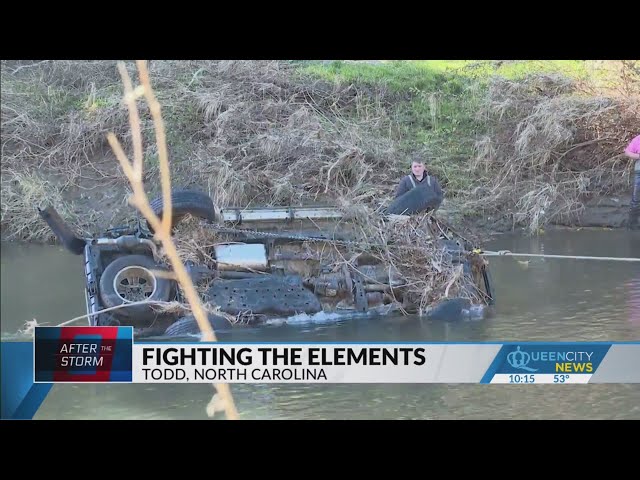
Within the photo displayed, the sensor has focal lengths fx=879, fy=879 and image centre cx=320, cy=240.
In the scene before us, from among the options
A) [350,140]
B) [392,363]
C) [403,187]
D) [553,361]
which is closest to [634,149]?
[403,187]

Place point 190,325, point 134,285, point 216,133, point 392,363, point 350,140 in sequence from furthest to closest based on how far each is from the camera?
point 216,133 < point 350,140 < point 134,285 < point 190,325 < point 392,363

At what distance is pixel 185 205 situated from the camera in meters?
6.44

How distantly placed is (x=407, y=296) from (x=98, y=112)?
10.3ft

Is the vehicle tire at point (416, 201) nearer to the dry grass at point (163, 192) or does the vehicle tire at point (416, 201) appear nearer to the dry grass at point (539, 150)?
the dry grass at point (539, 150)

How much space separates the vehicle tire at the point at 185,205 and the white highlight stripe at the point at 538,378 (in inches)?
102

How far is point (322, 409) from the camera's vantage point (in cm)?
506

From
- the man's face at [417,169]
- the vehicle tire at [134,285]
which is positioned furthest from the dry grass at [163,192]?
the man's face at [417,169]

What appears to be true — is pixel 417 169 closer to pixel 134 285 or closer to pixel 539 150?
pixel 539 150

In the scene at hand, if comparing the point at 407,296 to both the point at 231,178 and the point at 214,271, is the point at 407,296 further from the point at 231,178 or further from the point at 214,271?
the point at 231,178

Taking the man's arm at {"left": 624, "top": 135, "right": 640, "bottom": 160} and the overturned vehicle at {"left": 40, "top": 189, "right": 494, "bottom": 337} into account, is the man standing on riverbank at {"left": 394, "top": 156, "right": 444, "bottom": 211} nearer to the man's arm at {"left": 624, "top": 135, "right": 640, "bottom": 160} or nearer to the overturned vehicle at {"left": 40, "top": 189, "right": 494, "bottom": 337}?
the overturned vehicle at {"left": 40, "top": 189, "right": 494, "bottom": 337}

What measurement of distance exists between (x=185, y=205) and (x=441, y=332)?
206 centimetres

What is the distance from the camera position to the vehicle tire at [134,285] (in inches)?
236

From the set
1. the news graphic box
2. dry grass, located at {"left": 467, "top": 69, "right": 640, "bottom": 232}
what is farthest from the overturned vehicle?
the news graphic box

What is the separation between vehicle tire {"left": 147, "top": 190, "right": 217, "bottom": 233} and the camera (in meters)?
6.41
